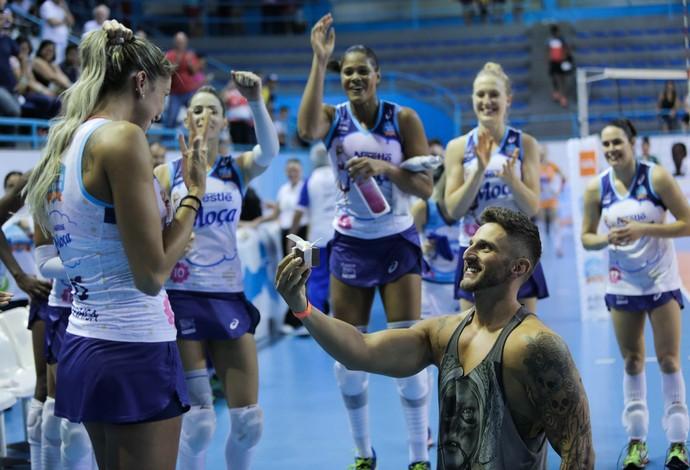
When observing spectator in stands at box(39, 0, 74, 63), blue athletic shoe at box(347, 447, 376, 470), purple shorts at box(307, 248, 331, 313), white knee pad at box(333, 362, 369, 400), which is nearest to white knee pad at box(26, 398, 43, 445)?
white knee pad at box(333, 362, 369, 400)

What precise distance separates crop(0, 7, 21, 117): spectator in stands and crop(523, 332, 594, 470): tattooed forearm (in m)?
7.80

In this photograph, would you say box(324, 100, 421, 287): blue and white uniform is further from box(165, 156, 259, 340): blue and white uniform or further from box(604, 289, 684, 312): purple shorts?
box(604, 289, 684, 312): purple shorts

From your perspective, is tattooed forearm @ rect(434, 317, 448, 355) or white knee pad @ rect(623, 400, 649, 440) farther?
white knee pad @ rect(623, 400, 649, 440)

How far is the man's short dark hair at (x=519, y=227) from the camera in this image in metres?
2.88

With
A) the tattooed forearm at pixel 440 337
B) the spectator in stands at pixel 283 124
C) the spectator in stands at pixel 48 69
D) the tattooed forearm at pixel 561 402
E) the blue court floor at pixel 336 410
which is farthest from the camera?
the spectator in stands at pixel 283 124

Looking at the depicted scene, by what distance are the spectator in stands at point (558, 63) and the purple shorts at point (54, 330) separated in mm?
17965

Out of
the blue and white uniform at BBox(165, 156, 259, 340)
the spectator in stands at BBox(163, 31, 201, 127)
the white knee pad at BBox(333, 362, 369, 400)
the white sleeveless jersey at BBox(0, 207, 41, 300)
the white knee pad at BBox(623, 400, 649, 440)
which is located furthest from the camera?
the spectator in stands at BBox(163, 31, 201, 127)

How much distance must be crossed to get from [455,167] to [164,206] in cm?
258

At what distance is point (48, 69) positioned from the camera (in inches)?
415

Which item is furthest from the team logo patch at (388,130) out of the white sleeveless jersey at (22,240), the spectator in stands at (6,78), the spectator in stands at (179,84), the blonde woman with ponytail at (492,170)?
the spectator in stands at (179,84)

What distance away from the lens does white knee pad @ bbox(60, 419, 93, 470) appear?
Result: 383 cm

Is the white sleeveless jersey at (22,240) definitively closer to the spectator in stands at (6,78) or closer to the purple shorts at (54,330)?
the purple shorts at (54,330)

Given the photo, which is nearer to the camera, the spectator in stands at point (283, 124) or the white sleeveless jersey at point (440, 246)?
the white sleeveless jersey at point (440, 246)

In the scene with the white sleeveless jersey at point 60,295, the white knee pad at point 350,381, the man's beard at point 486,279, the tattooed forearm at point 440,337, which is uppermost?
the man's beard at point 486,279
